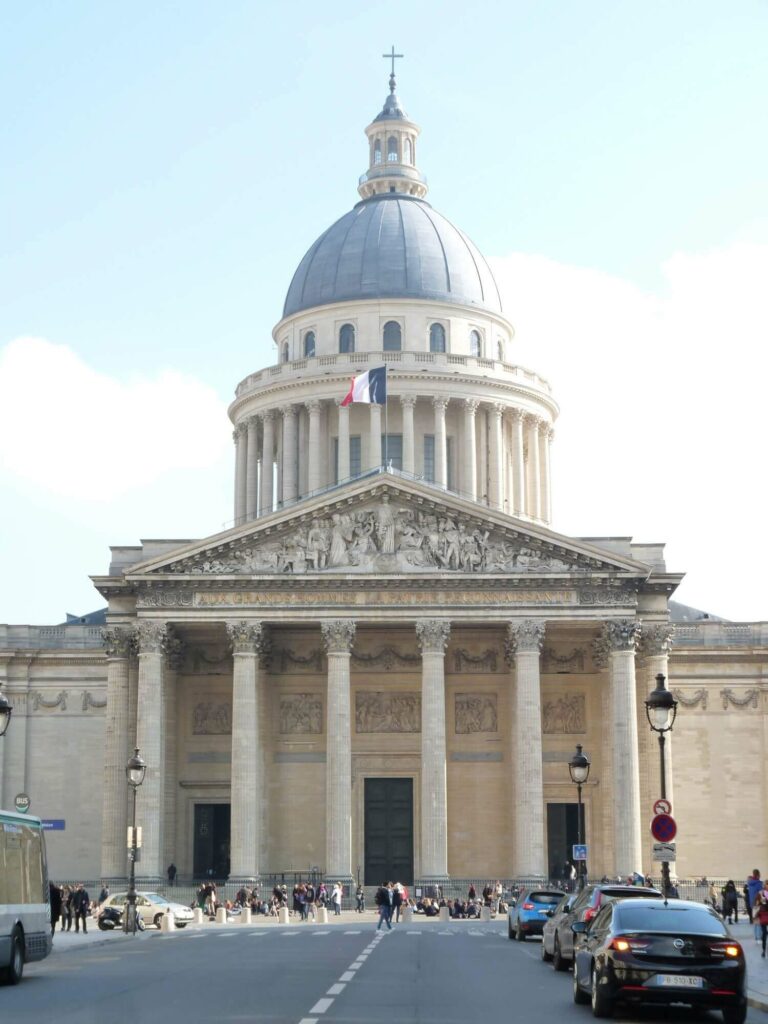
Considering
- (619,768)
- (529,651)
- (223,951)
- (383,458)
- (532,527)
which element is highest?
(383,458)

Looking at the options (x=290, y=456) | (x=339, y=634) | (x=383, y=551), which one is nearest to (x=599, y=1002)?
(x=339, y=634)

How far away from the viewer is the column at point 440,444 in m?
89.2

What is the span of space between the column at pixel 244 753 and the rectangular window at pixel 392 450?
2343 centimetres

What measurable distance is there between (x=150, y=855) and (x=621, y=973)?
155ft

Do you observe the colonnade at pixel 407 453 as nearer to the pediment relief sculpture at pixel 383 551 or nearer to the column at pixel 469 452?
the column at pixel 469 452

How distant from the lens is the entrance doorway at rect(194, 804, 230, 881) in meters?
72.9

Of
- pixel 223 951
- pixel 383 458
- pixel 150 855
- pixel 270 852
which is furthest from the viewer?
pixel 383 458

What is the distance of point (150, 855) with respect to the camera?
219 ft

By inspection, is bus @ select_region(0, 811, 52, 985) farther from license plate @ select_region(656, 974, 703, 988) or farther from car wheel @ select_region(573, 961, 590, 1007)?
license plate @ select_region(656, 974, 703, 988)

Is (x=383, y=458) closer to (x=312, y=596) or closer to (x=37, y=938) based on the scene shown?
(x=312, y=596)

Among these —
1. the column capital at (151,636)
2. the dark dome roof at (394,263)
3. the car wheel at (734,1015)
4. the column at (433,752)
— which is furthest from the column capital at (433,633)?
the car wheel at (734,1015)

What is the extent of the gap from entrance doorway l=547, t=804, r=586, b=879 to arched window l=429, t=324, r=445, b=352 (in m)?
31.4

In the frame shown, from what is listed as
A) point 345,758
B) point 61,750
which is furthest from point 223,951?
point 61,750

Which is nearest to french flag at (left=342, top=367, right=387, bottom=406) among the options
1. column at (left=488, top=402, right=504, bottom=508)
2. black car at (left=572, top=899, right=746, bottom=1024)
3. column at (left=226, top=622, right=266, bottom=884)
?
column at (left=488, top=402, right=504, bottom=508)
